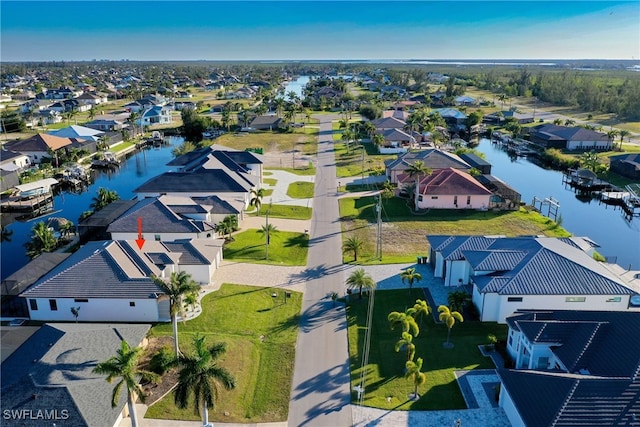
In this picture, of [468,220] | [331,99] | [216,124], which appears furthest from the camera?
[331,99]

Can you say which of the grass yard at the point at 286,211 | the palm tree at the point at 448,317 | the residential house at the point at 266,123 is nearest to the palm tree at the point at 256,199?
the grass yard at the point at 286,211

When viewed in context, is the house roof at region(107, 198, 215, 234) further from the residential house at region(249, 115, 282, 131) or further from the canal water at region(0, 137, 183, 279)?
the residential house at region(249, 115, 282, 131)

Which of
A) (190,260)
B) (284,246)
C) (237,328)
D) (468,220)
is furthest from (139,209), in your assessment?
(468,220)

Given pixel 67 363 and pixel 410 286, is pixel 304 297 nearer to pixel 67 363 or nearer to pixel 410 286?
pixel 410 286

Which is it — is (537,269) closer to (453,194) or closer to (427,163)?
(453,194)

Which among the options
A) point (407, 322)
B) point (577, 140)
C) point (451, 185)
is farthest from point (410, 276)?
point (577, 140)
